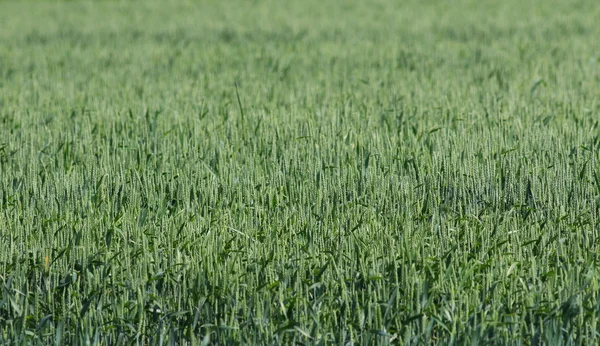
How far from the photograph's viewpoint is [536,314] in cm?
310

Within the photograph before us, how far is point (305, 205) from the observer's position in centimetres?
440

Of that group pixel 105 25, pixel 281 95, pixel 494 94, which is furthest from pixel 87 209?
pixel 105 25

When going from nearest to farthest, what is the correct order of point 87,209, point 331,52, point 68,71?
point 87,209
point 68,71
point 331,52

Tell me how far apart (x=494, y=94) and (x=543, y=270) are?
3699mm

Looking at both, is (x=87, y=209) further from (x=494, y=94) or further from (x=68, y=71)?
(x=68, y=71)

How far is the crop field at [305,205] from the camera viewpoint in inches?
125

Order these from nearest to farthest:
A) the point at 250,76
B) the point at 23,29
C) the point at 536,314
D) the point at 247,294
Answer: the point at 536,314 → the point at 247,294 → the point at 250,76 → the point at 23,29

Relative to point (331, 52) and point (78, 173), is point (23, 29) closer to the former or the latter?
point (331, 52)

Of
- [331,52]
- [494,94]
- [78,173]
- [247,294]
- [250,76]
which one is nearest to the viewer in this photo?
[247,294]

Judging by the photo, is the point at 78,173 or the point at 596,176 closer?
the point at 596,176

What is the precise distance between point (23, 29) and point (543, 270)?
1153 cm

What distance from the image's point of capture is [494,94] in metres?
6.95

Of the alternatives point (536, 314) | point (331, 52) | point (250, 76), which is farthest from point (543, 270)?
point (331, 52)

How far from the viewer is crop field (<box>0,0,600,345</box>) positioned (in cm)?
318
